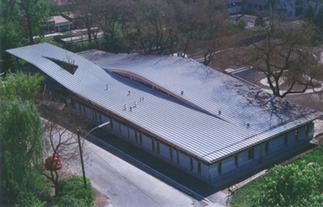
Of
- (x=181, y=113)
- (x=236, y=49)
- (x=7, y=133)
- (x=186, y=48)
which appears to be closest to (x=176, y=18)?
(x=186, y=48)

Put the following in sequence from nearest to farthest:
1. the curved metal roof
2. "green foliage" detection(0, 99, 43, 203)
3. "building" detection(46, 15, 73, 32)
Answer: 1. "green foliage" detection(0, 99, 43, 203)
2. the curved metal roof
3. "building" detection(46, 15, 73, 32)

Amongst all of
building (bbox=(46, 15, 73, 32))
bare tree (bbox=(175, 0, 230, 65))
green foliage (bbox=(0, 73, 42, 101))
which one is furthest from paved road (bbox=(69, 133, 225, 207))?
building (bbox=(46, 15, 73, 32))

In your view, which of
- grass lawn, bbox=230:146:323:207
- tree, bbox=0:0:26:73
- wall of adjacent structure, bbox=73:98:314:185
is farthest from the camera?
tree, bbox=0:0:26:73

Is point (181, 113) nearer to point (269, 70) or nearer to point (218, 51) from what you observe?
point (269, 70)

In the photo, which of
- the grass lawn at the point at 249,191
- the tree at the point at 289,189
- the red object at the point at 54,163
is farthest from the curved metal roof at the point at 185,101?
the tree at the point at 289,189

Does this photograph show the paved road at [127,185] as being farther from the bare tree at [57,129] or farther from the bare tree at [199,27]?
the bare tree at [199,27]

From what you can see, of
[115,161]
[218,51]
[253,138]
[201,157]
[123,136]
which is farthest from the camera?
[218,51]

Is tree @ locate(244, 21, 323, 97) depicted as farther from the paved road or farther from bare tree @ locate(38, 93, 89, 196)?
bare tree @ locate(38, 93, 89, 196)
